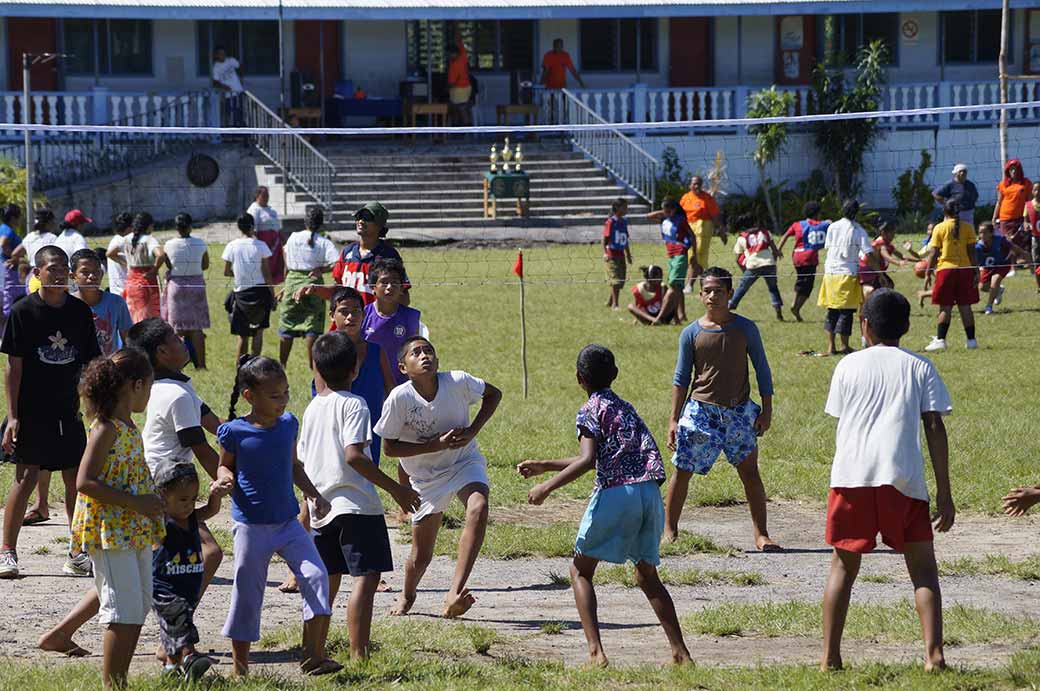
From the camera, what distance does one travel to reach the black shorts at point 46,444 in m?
8.22

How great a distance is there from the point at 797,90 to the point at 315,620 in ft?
92.9

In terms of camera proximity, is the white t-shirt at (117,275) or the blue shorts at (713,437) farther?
the white t-shirt at (117,275)

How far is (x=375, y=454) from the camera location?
8.54 metres

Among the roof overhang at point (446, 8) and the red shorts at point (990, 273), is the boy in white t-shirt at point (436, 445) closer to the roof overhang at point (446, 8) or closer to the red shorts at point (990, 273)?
the red shorts at point (990, 273)

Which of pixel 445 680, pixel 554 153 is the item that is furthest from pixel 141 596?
pixel 554 153

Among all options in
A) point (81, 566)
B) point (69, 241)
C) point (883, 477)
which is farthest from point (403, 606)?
point (69, 241)

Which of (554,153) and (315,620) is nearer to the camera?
(315,620)

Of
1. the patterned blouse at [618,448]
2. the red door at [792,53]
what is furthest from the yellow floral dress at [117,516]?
the red door at [792,53]

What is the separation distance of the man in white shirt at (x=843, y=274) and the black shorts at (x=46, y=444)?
9776 mm

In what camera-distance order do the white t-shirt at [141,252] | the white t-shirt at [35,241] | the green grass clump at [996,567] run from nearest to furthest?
the green grass clump at [996,567], the white t-shirt at [35,241], the white t-shirt at [141,252]

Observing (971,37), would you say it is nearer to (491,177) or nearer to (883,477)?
(491,177)

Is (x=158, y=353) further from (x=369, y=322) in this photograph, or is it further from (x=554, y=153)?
(x=554, y=153)

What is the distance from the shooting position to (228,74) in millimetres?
31000

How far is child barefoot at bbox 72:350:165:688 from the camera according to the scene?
577 centimetres
